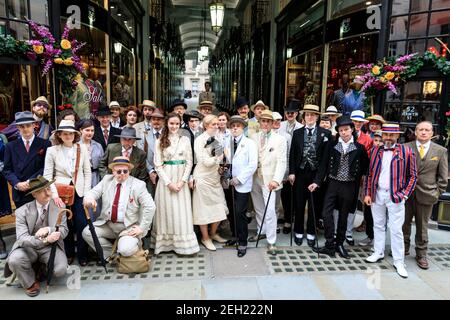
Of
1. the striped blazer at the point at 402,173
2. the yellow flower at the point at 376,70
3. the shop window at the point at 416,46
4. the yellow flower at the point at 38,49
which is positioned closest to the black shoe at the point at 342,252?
the striped blazer at the point at 402,173

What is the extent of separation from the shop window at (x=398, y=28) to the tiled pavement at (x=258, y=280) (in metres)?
3.88

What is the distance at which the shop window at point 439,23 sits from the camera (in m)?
6.02

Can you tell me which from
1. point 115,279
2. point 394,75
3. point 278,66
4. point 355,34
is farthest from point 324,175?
point 278,66

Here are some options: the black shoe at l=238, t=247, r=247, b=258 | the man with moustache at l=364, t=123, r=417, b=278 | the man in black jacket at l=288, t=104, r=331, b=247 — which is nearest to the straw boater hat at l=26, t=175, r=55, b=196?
the black shoe at l=238, t=247, r=247, b=258

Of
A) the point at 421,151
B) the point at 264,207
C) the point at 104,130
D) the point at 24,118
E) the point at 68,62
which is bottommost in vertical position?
the point at 264,207

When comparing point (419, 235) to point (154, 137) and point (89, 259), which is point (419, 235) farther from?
point (89, 259)

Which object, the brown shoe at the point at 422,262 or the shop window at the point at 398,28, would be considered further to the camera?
the shop window at the point at 398,28

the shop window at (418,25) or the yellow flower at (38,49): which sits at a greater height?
the shop window at (418,25)

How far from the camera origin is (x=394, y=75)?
20.0 feet

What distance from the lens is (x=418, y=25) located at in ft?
20.7

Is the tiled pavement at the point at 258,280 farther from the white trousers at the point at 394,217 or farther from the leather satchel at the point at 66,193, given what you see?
the leather satchel at the point at 66,193

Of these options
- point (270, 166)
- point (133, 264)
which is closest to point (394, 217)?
point (270, 166)

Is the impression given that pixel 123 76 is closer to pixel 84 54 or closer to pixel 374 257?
pixel 84 54

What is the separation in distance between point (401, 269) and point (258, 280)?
1.79 metres
